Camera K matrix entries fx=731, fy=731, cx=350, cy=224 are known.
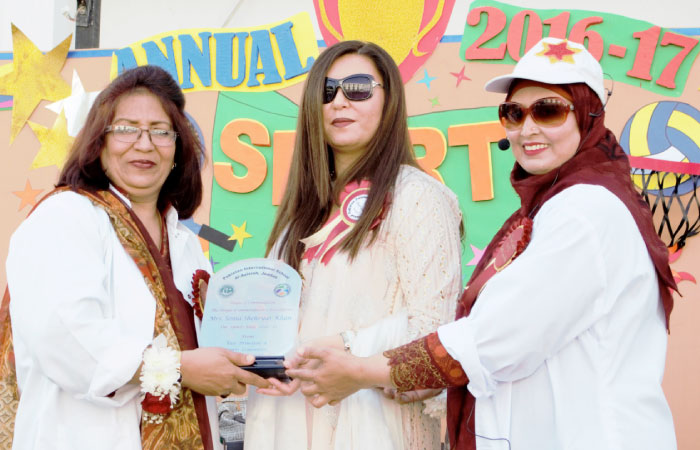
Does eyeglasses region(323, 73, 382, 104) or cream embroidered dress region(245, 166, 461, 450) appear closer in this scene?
cream embroidered dress region(245, 166, 461, 450)

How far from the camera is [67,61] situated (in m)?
4.97

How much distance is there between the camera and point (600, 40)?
438 cm

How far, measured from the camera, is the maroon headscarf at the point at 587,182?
1946 mm

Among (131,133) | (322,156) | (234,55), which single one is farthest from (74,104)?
(322,156)

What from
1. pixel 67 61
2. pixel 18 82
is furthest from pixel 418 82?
pixel 18 82

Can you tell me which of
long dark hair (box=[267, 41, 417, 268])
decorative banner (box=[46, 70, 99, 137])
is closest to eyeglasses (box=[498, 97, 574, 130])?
long dark hair (box=[267, 41, 417, 268])

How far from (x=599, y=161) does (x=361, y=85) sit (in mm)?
891

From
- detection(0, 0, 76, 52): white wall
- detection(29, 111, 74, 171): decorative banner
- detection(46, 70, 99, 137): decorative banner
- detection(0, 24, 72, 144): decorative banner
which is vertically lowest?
detection(29, 111, 74, 171): decorative banner

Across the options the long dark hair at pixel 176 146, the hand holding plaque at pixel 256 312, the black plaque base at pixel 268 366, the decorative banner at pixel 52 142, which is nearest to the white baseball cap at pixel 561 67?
the hand holding plaque at pixel 256 312

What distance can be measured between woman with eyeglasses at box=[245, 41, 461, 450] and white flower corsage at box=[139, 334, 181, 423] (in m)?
0.29

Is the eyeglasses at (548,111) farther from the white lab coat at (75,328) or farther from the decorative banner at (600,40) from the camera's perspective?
the decorative banner at (600,40)

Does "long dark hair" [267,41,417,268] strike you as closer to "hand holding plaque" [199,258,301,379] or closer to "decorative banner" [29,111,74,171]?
"hand holding plaque" [199,258,301,379]

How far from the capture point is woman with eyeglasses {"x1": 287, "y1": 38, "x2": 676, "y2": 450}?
5.99 feet

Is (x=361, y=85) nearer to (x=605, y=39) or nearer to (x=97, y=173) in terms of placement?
(x=97, y=173)
